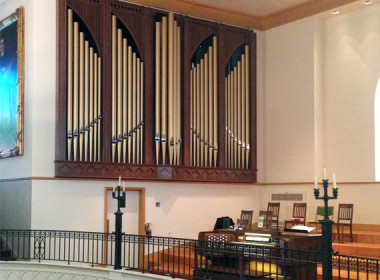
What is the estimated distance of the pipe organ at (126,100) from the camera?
1343 cm

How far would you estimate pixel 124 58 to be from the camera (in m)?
13.7

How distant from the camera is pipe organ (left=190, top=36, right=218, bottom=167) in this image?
1464 cm

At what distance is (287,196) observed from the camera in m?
15.2

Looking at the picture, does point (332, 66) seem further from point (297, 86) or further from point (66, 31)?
point (66, 31)

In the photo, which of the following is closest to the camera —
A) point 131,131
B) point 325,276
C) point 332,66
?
point 325,276

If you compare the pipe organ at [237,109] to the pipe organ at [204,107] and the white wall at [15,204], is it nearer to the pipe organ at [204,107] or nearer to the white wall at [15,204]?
the pipe organ at [204,107]

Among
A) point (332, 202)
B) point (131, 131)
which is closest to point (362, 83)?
point (332, 202)

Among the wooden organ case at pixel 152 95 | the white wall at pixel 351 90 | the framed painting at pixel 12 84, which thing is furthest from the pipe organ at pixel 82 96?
the white wall at pixel 351 90

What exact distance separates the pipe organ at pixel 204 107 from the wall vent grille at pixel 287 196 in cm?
194

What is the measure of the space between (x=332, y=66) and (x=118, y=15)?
5487mm

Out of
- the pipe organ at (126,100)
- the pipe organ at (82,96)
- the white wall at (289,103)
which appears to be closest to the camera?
the pipe organ at (82,96)

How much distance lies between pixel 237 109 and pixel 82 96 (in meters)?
4.37

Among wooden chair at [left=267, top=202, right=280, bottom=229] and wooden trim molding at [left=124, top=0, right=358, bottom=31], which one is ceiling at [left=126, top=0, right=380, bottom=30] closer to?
wooden trim molding at [left=124, top=0, right=358, bottom=31]

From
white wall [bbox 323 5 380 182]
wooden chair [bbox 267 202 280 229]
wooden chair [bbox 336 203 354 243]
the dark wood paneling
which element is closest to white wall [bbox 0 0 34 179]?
the dark wood paneling
